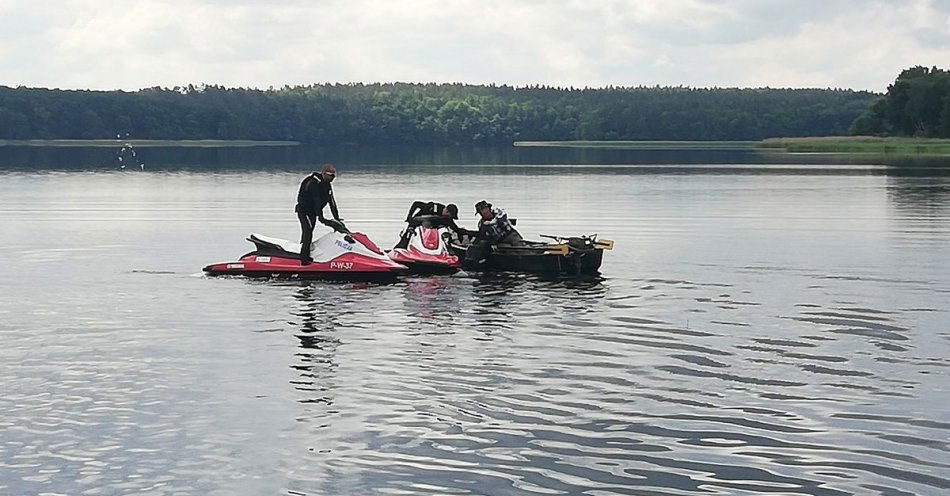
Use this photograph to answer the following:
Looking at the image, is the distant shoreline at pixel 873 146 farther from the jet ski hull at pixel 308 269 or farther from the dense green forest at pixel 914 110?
the jet ski hull at pixel 308 269

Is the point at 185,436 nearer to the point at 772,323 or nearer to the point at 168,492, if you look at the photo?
the point at 168,492

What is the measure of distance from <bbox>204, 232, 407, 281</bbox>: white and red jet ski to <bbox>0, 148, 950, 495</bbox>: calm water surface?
55 centimetres

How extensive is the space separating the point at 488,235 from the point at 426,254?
1411 mm

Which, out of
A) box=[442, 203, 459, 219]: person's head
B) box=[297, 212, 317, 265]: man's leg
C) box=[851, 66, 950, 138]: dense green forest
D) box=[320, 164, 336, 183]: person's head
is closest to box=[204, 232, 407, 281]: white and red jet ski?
box=[297, 212, 317, 265]: man's leg

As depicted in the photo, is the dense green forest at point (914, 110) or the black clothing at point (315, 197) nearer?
the black clothing at point (315, 197)

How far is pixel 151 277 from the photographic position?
2970cm

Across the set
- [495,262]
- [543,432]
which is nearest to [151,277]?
[495,262]

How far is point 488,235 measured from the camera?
1155 inches

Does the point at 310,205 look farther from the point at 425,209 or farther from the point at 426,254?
the point at 425,209

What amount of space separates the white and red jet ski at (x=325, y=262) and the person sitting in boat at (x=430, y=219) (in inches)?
48.6

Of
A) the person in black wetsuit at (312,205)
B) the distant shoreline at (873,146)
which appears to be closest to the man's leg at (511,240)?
the person in black wetsuit at (312,205)

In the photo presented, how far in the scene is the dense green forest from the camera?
6142 inches

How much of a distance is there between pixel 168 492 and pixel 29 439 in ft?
8.74

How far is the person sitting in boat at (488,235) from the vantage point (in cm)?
2919
